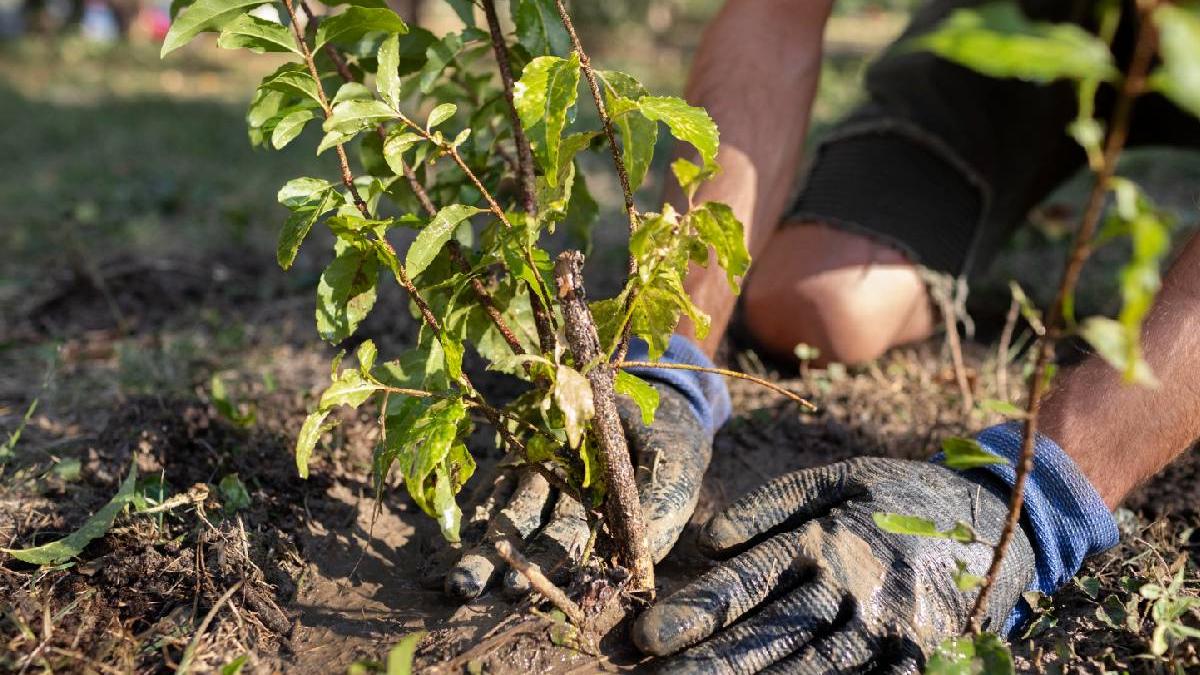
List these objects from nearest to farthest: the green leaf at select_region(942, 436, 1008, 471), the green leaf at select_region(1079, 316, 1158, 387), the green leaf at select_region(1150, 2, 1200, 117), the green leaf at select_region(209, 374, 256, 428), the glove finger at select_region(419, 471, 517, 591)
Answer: the green leaf at select_region(1150, 2, 1200, 117) < the green leaf at select_region(1079, 316, 1158, 387) < the green leaf at select_region(942, 436, 1008, 471) < the glove finger at select_region(419, 471, 517, 591) < the green leaf at select_region(209, 374, 256, 428)

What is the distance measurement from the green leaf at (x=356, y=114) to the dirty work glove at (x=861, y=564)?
2.98 ft

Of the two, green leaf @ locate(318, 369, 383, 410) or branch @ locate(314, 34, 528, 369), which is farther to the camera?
branch @ locate(314, 34, 528, 369)

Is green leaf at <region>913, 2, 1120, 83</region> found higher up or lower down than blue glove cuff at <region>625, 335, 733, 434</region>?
higher up

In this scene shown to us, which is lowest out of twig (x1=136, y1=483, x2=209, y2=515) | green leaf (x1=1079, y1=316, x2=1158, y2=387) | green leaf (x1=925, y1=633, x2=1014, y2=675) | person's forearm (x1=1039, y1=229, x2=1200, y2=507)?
twig (x1=136, y1=483, x2=209, y2=515)

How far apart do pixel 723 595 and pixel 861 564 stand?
24cm

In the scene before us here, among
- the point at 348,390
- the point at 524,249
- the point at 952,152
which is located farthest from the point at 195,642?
the point at 952,152

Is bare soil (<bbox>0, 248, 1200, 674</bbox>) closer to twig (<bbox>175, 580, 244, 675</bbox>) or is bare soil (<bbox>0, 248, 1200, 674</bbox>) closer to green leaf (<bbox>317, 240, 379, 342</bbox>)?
twig (<bbox>175, 580, 244, 675</bbox>)

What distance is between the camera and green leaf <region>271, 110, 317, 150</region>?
56.6 inches

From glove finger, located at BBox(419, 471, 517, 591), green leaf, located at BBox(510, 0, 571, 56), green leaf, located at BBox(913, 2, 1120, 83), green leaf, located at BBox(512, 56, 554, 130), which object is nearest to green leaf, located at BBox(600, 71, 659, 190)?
green leaf, located at BBox(512, 56, 554, 130)

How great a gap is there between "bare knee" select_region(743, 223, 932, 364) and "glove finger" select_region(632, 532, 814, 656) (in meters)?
1.32

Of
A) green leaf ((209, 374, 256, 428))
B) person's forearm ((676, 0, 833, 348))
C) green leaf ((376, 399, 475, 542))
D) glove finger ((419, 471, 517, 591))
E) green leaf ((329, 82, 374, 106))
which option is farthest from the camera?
person's forearm ((676, 0, 833, 348))

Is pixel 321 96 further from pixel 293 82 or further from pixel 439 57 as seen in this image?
pixel 439 57

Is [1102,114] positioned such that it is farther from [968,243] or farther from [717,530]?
[717,530]

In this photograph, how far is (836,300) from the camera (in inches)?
111
